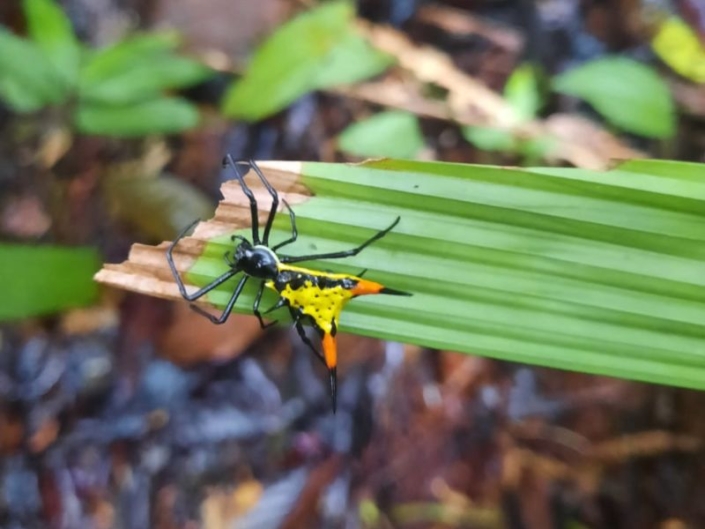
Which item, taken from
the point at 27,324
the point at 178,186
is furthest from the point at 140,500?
the point at 178,186

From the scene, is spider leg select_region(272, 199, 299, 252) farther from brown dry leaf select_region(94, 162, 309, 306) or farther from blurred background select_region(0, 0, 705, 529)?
blurred background select_region(0, 0, 705, 529)

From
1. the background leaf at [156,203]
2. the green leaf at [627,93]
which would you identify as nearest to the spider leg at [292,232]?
the background leaf at [156,203]

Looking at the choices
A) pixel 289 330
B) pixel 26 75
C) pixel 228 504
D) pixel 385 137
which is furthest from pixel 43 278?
pixel 385 137

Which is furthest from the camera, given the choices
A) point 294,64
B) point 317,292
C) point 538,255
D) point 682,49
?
point 294,64

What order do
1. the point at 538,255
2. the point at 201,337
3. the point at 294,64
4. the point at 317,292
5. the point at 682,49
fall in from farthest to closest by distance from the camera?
the point at 201,337, the point at 294,64, the point at 682,49, the point at 317,292, the point at 538,255

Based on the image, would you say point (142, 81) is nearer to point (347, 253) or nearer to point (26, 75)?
point (26, 75)

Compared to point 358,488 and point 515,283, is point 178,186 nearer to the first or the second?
point 358,488
